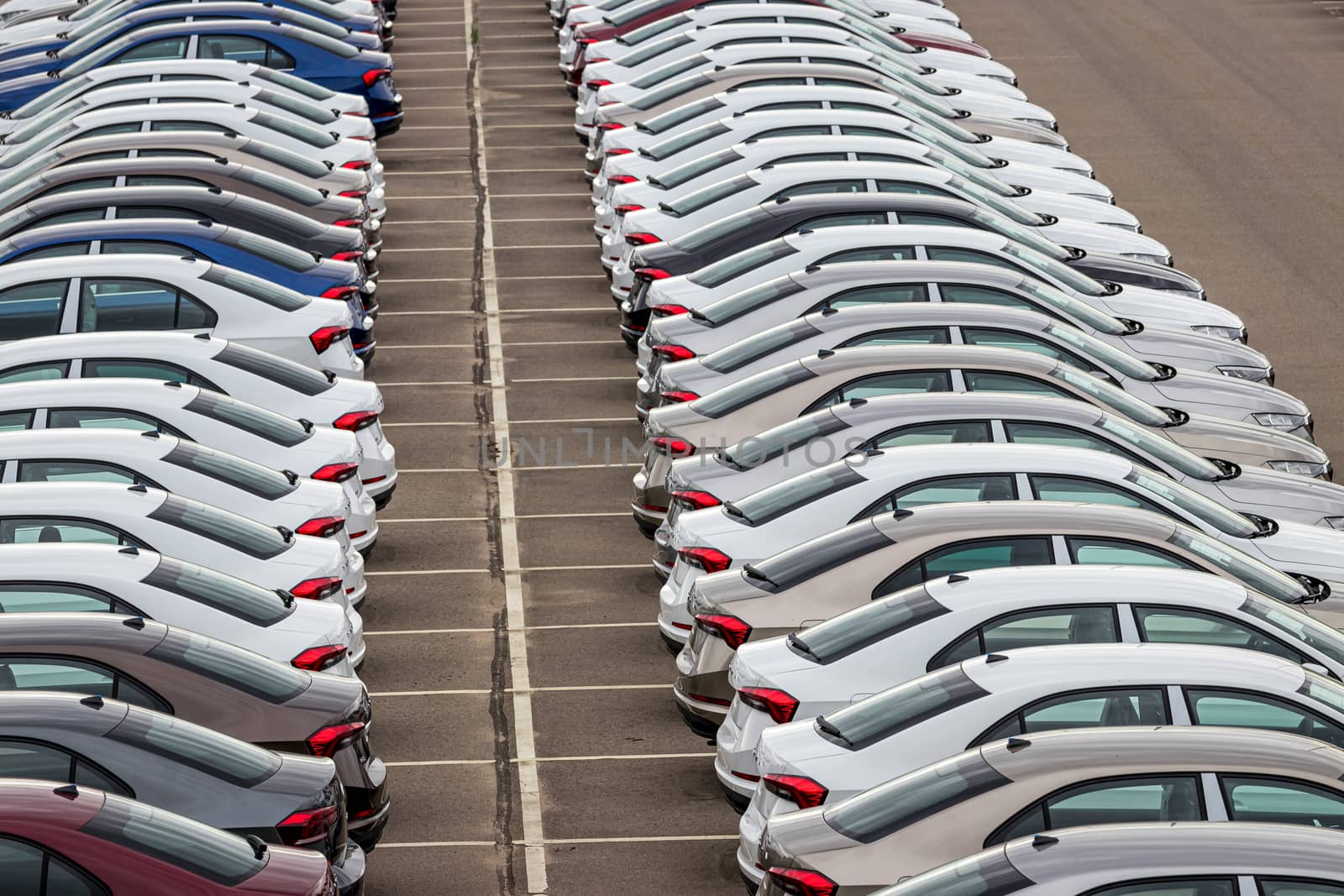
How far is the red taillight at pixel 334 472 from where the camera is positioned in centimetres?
1238

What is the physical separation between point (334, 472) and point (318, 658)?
2.57m

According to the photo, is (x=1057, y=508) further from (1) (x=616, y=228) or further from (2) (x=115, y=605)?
(1) (x=616, y=228)

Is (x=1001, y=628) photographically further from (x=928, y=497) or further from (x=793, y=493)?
(x=793, y=493)

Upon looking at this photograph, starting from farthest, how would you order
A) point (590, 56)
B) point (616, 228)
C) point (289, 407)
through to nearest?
point (590, 56)
point (616, 228)
point (289, 407)

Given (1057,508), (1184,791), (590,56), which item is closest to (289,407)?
(1057,508)

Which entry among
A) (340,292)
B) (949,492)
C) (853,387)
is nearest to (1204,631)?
(949,492)

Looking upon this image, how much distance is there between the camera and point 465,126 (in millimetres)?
25031

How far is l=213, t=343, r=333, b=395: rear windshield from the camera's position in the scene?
42.3 ft

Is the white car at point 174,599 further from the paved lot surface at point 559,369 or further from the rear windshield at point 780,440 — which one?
the rear windshield at point 780,440

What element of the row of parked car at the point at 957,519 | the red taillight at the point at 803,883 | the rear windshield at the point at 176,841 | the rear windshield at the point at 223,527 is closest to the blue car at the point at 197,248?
the row of parked car at the point at 957,519

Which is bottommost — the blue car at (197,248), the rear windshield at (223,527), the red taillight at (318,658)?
the red taillight at (318,658)

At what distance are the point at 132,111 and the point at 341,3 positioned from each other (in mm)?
7703

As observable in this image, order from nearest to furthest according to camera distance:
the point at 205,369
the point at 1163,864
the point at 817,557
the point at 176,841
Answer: the point at 1163,864
the point at 176,841
the point at 817,557
the point at 205,369

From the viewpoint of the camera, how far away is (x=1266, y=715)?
8.62 m
